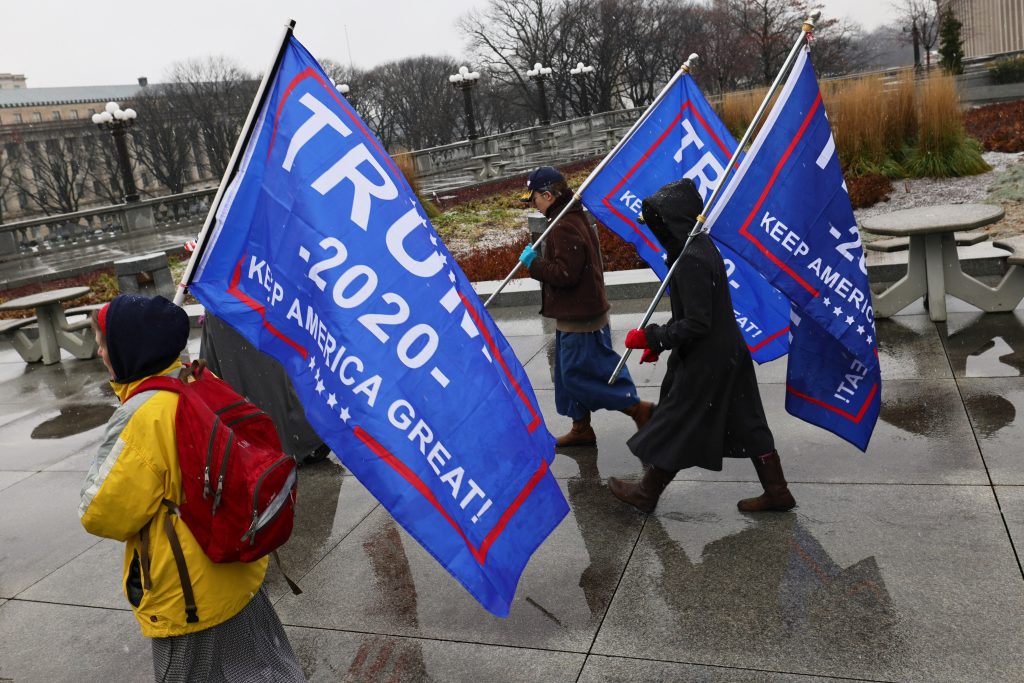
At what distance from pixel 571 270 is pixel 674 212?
1.10m

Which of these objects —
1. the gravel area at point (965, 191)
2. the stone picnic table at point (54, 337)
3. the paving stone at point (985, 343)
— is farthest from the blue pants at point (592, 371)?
the stone picnic table at point (54, 337)

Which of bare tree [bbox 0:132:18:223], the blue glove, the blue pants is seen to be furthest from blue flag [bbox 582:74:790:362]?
bare tree [bbox 0:132:18:223]

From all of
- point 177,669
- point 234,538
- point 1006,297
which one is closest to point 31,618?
point 177,669

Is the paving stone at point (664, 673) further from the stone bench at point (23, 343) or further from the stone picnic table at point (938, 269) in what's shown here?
the stone bench at point (23, 343)

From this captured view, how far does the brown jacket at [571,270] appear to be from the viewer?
546 centimetres

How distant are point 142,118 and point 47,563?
76.9 meters

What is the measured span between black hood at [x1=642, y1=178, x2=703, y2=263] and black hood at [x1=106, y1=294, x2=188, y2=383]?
8.22 feet

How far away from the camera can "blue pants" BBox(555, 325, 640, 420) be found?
5590 millimetres

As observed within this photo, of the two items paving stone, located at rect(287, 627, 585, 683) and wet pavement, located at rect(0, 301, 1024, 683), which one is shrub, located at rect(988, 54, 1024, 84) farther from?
paving stone, located at rect(287, 627, 585, 683)

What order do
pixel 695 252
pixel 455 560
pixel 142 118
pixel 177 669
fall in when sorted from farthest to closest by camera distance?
1. pixel 142 118
2. pixel 695 252
3. pixel 455 560
4. pixel 177 669

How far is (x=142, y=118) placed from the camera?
243 ft

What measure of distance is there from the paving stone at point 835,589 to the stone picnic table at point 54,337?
28.1 ft

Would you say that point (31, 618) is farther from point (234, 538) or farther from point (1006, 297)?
point (1006, 297)

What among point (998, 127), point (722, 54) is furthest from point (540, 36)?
point (998, 127)
